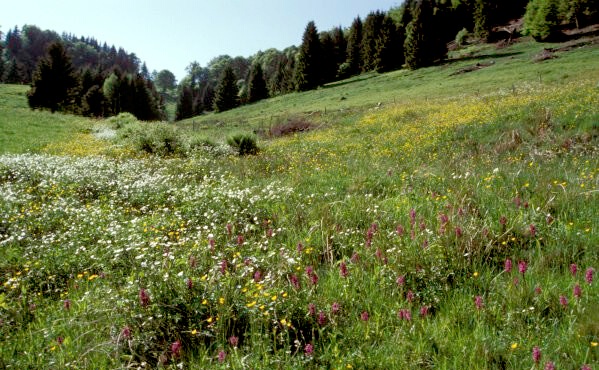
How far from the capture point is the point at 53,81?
54125 mm

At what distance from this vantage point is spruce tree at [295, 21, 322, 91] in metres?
72.7

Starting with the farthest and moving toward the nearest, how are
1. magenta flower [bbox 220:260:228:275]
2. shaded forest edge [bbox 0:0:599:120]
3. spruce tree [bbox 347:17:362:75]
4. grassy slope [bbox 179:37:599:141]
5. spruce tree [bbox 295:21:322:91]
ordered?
spruce tree [bbox 347:17:362:75]
spruce tree [bbox 295:21:322:91]
shaded forest edge [bbox 0:0:599:120]
grassy slope [bbox 179:37:599:141]
magenta flower [bbox 220:260:228:275]

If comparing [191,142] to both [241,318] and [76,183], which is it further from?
[241,318]

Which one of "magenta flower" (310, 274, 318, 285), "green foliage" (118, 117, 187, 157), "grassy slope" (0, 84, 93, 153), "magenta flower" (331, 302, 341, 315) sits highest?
"grassy slope" (0, 84, 93, 153)

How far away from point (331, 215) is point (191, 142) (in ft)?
44.6

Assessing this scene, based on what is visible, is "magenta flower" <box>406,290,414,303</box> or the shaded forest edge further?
the shaded forest edge

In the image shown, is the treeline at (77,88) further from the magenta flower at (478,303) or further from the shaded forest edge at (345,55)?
the magenta flower at (478,303)

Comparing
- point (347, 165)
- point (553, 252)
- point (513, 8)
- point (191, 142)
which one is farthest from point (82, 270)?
point (513, 8)

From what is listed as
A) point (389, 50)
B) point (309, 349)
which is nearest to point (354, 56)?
point (389, 50)

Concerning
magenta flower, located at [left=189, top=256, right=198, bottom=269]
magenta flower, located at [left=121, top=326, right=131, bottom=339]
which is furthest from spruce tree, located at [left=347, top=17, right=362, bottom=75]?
magenta flower, located at [left=121, top=326, right=131, bottom=339]

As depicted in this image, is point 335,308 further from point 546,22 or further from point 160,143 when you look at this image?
point 546,22

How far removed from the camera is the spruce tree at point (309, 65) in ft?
238

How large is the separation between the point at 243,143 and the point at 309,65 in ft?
197

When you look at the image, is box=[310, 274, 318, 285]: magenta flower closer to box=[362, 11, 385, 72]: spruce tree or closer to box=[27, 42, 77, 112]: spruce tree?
box=[27, 42, 77, 112]: spruce tree
